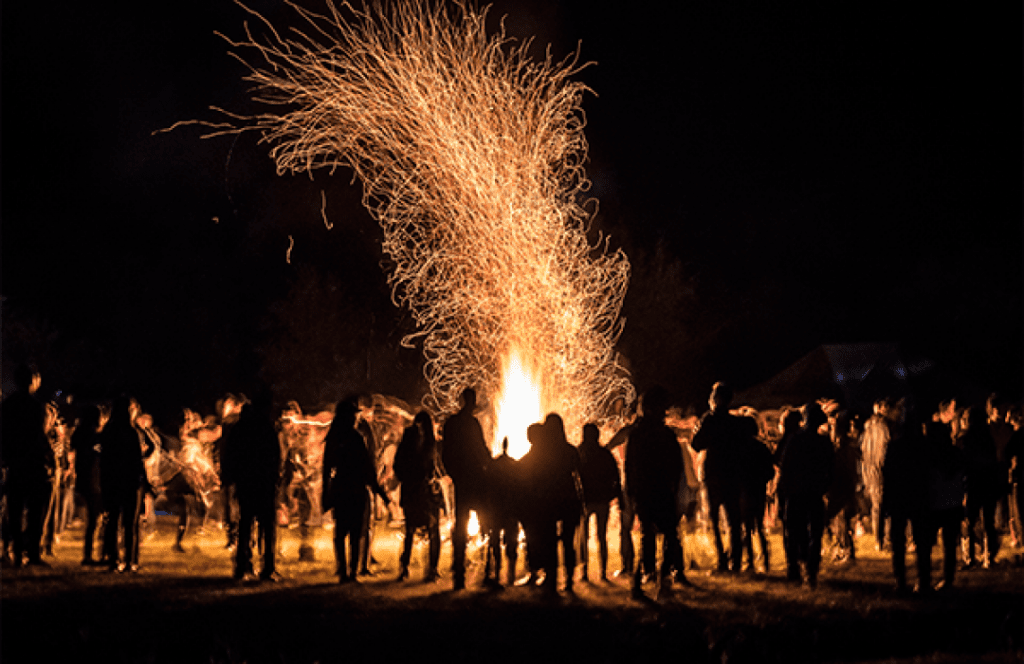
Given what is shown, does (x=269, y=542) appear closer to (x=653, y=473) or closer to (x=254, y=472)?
(x=254, y=472)

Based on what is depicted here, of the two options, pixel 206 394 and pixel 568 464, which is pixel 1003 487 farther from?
pixel 206 394

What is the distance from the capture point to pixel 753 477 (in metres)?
11.3

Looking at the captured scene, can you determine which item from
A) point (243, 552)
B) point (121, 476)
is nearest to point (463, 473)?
point (243, 552)

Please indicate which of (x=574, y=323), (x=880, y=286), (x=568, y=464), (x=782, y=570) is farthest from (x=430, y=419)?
(x=880, y=286)

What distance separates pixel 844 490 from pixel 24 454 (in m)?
9.36

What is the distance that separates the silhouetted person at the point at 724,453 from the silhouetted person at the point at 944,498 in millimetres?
1791

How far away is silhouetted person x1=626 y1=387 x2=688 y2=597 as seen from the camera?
34.1ft

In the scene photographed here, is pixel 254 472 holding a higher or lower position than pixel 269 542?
higher

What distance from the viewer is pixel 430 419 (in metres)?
11.1

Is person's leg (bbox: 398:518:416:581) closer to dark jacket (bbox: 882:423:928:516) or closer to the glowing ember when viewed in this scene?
the glowing ember

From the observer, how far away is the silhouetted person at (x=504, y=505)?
10305 mm

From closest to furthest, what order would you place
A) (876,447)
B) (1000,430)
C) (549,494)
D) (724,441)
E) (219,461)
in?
1. (549,494)
2. (724,441)
3. (876,447)
4. (219,461)
5. (1000,430)

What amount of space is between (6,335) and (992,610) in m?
35.1

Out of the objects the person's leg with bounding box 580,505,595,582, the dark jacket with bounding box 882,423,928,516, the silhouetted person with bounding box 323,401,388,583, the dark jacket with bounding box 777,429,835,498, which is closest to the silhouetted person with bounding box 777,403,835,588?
the dark jacket with bounding box 777,429,835,498
